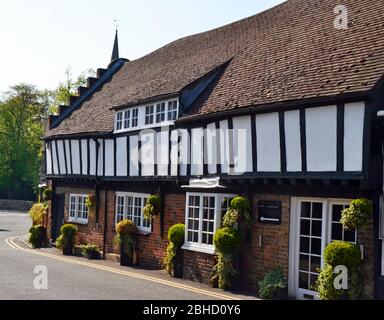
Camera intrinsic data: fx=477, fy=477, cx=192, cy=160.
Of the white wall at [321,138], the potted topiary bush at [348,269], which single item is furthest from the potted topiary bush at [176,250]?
the potted topiary bush at [348,269]

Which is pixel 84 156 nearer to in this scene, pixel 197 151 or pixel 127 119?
pixel 127 119

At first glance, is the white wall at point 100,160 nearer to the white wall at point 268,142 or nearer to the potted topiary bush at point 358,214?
the white wall at point 268,142

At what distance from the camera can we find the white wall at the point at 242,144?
1248cm

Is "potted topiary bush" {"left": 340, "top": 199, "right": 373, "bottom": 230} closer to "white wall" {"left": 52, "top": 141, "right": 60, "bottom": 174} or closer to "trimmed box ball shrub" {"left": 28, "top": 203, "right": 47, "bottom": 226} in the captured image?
"white wall" {"left": 52, "top": 141, "right": 60, "bottom": 174}

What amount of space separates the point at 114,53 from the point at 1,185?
76.9ft

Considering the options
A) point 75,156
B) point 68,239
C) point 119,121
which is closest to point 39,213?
point 68,239

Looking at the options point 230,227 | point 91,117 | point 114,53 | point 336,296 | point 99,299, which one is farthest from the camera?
point 114,53

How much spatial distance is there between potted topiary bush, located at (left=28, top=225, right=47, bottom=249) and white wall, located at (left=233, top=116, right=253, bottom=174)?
13052mm

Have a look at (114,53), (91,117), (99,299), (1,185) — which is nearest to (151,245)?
(99,299)

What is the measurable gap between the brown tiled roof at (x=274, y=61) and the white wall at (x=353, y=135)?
0.42 metres

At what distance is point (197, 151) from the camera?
14.4m

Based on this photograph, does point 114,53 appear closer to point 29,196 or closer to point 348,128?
point 29,196

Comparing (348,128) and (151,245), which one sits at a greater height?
(348,128)
